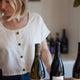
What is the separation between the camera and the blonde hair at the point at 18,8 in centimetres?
85

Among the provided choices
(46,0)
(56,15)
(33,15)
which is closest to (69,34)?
(56,15)

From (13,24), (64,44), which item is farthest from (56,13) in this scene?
(13,24)

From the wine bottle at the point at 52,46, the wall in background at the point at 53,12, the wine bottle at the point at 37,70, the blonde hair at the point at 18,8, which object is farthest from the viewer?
the wall in background at the point at 53,12

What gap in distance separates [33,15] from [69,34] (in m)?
1.07

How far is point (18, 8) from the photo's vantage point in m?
0.87

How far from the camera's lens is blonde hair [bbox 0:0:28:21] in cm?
85

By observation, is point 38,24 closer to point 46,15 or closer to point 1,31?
point 1,31

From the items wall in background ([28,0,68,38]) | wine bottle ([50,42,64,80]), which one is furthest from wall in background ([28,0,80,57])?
wine bottle ([50,42,64,80])

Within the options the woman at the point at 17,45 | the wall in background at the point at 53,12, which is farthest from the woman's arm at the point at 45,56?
the wall in background at the point at 53,12

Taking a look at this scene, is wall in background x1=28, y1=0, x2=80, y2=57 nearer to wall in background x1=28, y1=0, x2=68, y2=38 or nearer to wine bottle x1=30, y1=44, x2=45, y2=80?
wall in background x1=28, y1=0, x2=68, y2=38

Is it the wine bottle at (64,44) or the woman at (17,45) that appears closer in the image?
the woman at (17,45)

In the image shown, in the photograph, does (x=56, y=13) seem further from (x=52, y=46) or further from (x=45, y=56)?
(x=45, y=56)

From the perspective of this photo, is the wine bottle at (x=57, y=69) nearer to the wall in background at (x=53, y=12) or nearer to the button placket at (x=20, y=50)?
the button placket at (x=20, y=50)

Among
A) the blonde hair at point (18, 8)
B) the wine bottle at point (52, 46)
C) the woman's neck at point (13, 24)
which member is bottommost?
the wine bottle at point (52, 46)
